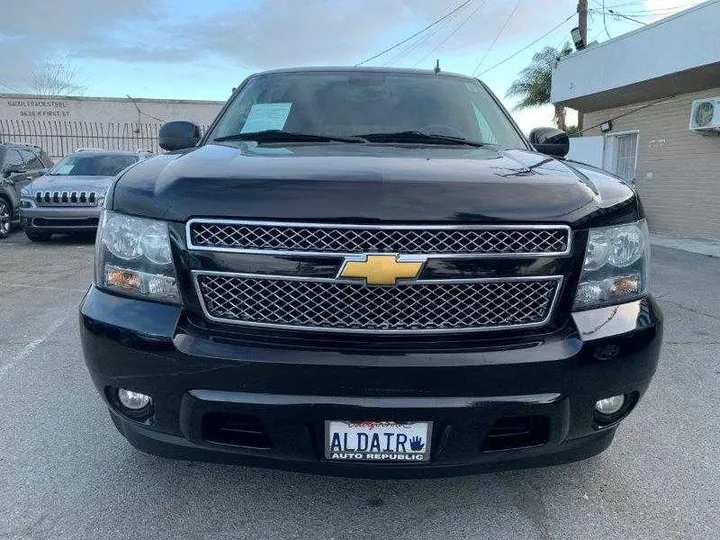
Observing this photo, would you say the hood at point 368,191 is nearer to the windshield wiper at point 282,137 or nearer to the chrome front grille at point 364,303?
the chrome front grille at point 364,303

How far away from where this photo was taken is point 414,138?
3.08m

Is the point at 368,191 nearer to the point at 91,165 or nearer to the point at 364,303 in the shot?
the point at 364,303

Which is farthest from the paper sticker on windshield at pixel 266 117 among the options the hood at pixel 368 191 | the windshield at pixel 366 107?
the hood at pixel 368 191

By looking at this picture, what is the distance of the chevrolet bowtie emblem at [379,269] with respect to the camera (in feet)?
6.36

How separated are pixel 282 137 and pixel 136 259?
1.21 m

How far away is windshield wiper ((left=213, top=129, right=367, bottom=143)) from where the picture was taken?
3002 millimetres

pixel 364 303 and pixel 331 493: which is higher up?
pixel 364 303

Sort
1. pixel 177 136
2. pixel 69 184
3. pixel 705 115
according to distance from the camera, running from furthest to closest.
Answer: pixel 705 115
pixel 69 184
pixel 177 136

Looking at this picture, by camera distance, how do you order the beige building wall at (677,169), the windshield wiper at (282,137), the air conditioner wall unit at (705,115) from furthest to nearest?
the beige building wall at (677,169) < the air conditioner wall unit at (705,115) < the windshield wiper at (282,137)

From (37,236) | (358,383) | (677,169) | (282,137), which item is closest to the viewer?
(358,383)

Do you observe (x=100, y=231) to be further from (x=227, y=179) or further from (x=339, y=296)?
(x=339, y=296)

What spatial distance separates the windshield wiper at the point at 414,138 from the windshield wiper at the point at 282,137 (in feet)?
0.33

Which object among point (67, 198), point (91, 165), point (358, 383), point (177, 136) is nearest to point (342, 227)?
point (358, 383)

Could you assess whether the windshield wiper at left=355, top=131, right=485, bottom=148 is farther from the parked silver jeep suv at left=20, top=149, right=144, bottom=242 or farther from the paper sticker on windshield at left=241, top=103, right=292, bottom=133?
the parked silver jeep suv at left=20, top=149, right=144, bottom=242
